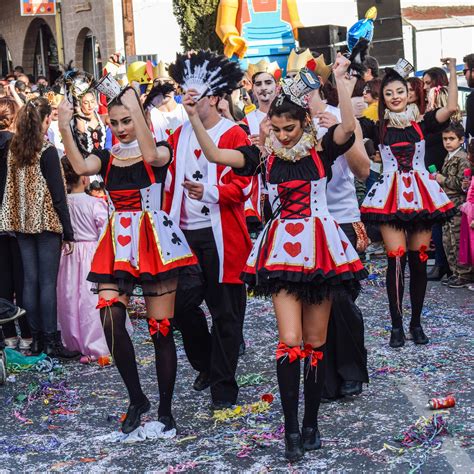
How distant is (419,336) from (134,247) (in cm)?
264

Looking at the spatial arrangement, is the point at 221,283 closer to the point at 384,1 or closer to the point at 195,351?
the point at 195,351

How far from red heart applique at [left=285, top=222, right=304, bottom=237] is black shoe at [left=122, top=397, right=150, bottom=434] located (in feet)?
4.13

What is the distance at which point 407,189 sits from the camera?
730 centimetres

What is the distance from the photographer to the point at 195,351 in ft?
20.2

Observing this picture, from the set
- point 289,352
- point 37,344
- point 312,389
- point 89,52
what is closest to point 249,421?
point 312,389

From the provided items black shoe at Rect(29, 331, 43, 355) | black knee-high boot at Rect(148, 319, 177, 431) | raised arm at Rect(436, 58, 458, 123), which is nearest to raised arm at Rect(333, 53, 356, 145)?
black knee-high boot at Rect(148, 319, 177, 431)

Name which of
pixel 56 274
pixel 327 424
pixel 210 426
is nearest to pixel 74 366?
pixel 56 274

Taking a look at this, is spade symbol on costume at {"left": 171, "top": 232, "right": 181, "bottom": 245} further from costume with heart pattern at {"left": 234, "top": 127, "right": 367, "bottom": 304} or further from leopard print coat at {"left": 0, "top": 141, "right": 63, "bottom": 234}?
leopard print coat at {"left": 0, "top": 141, "right": 63, "bottom": 234}

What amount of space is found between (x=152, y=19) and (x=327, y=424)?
20.5 metres

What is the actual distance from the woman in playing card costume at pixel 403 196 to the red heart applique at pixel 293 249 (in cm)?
227

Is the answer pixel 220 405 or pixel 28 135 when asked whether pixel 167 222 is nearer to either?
pixel 220 405

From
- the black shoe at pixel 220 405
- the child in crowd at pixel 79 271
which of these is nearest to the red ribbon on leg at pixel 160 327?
the black shoe at pixel 220 405

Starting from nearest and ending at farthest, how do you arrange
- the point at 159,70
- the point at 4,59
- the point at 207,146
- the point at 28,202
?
the point at 207,146 → the point at 28,202 → the point at 159,70 → the point at 4,59

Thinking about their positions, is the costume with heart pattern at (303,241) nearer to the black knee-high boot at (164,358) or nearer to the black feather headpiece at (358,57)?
the black feather headpiece at (358,57)
